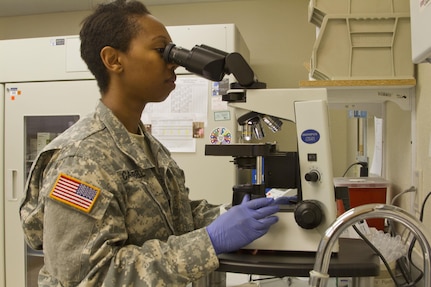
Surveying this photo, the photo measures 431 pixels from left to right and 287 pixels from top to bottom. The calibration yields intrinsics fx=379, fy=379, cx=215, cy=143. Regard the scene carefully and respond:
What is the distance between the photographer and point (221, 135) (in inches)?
83.2

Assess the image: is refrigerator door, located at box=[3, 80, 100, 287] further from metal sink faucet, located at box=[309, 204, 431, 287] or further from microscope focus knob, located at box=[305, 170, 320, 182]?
metal sink faucet, located at box=[309, 204, 431, 287]

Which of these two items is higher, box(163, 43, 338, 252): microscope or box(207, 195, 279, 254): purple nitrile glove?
box(163, 43, 338, 252): microscope

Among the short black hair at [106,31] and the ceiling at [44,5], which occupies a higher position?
the ceiling at [44,5]

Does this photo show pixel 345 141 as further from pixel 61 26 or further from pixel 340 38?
pixel 61 26

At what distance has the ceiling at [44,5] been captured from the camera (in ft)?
9.84

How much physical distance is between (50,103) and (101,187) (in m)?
1.75

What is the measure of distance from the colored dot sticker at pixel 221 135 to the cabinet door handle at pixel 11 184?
1.33 m

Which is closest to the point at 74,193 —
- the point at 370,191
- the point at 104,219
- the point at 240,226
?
the point at 104,219

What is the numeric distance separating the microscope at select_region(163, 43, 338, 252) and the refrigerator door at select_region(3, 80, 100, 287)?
167cm

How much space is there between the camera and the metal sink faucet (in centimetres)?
57

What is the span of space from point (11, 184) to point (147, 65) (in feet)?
6.16

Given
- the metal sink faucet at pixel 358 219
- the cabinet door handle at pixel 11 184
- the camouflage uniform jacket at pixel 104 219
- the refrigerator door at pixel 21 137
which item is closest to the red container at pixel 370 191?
the camouflage uniform jacket at pixel 104 219

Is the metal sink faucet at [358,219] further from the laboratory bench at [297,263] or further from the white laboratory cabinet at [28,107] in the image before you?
the white laboratory cabinet at [28,107]

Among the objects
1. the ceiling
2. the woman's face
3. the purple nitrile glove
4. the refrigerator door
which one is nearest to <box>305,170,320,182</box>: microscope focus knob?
the purple nitrile glove
